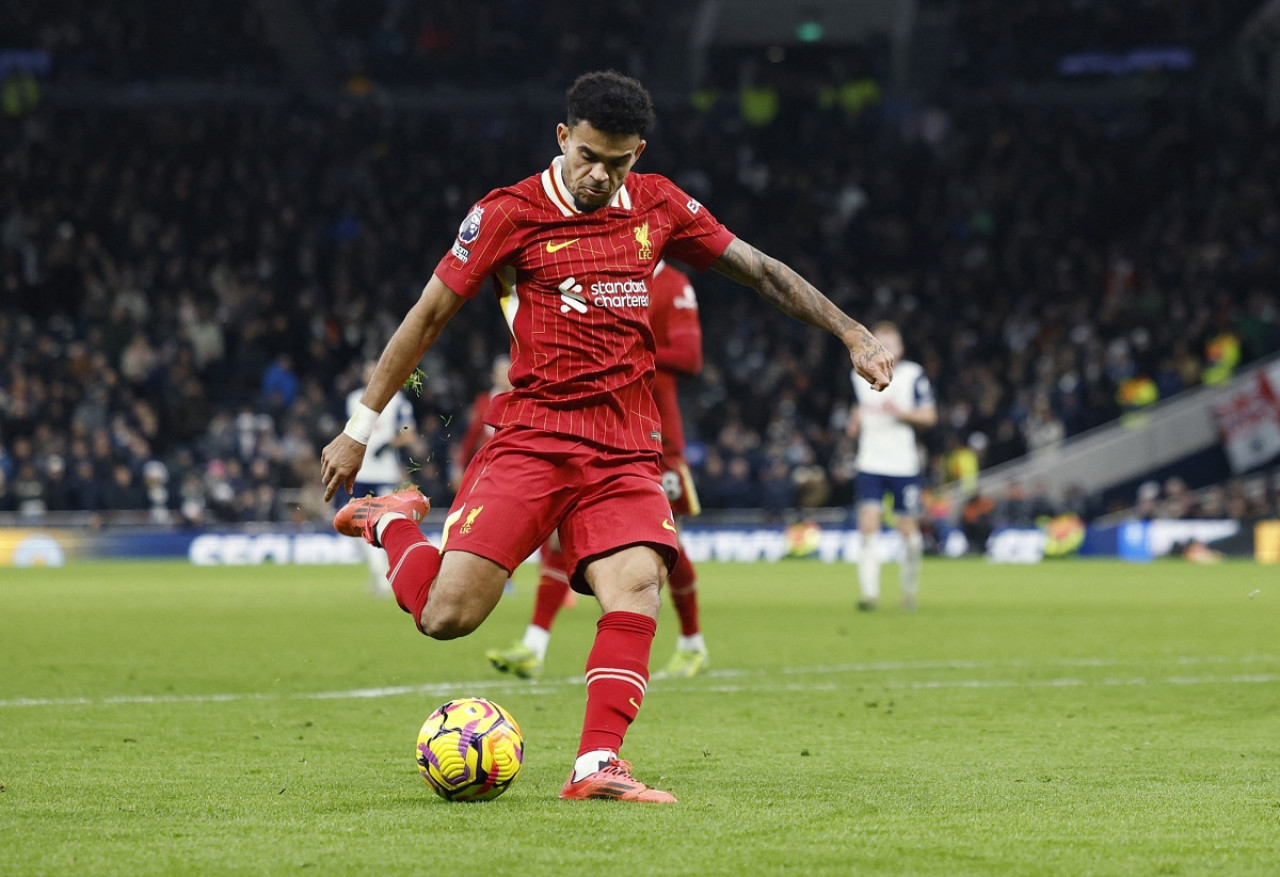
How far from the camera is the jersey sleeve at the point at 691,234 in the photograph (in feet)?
18.9

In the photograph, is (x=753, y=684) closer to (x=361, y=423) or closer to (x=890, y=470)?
(x=361, y=423)

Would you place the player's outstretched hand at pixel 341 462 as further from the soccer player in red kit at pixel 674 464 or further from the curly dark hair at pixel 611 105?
the soccer player in red kit at pixel 674 464

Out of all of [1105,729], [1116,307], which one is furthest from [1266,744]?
[1116,307]

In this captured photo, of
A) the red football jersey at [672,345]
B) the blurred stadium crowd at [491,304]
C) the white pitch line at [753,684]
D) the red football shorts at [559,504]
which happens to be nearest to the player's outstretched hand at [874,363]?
the red football shorts at [559,504]

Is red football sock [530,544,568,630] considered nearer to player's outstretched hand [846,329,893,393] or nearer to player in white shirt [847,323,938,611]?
player's outstretched hand [846,329,893,393]

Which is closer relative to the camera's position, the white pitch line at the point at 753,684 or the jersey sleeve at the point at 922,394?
the white pitch line at the point at 753,684

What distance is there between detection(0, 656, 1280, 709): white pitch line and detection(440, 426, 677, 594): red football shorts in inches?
124

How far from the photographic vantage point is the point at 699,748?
653cm

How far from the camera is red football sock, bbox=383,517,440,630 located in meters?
5.61

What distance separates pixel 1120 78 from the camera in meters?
35.3

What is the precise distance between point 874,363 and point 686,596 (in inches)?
163

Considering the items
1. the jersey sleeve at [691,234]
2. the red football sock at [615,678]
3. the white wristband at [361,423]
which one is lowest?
the red football sock at [615,678]

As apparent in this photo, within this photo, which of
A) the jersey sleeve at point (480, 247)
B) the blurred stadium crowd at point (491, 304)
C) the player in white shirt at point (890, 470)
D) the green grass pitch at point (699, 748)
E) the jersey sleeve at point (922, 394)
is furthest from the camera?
the blurred stadium crowd at point (491, 304)

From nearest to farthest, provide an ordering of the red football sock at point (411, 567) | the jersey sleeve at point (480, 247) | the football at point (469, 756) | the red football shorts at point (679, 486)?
the football at point (469, 756)
the jersey sleeve at point (480, 247)
the red football sock at point (411, 567)
the red football shorts at point (679, 486)
